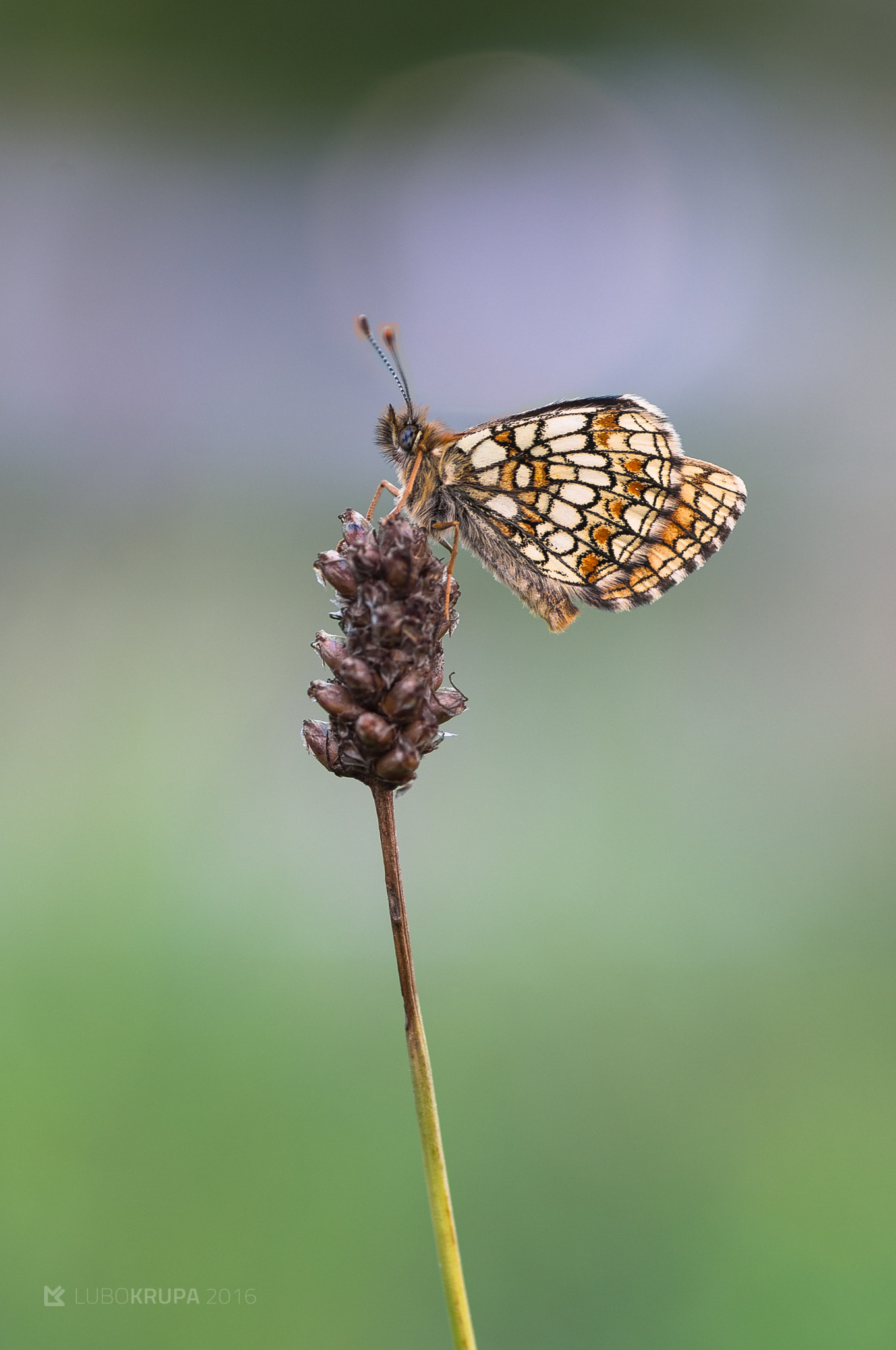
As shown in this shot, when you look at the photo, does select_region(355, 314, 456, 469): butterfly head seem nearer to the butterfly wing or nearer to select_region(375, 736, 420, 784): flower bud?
the butterfly wing

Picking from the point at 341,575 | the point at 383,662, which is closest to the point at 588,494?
the point at 341,575

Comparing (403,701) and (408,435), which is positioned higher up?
(408,435)

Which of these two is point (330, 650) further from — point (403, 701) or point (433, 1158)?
point (433, 1158)

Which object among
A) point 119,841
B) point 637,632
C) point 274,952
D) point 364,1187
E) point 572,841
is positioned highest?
point 637,632

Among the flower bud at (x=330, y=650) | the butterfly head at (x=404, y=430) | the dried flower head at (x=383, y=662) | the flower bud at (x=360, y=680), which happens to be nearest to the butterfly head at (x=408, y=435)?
the butterfly head at (x=404, y=430)

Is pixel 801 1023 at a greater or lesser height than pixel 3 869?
lesser

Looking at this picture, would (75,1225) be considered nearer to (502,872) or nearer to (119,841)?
(119,841)

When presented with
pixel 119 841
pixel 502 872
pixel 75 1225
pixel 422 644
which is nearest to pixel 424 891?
pixel 502 872
